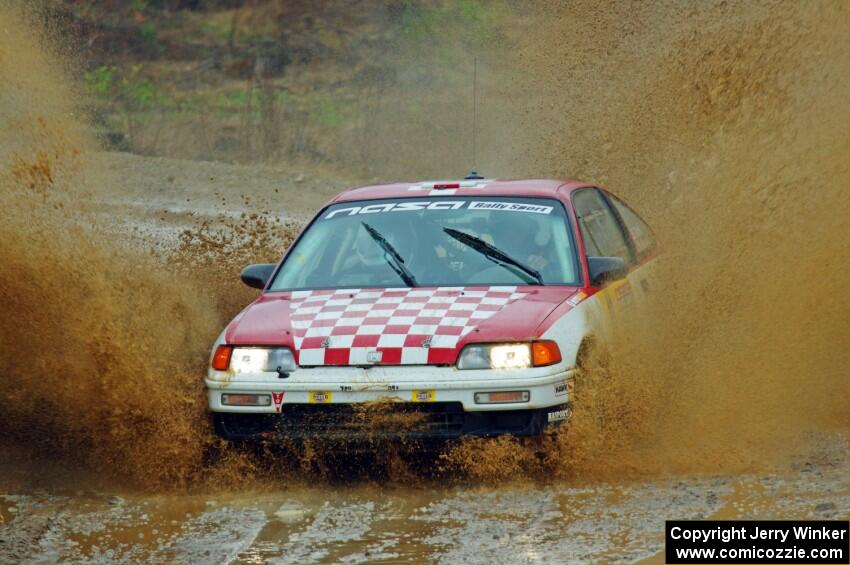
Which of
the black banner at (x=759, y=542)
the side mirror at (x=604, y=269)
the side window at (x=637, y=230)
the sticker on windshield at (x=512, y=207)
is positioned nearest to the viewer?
the black banner at (x=759, y=542)

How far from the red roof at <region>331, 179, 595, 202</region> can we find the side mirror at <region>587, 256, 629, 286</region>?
0.65 metres

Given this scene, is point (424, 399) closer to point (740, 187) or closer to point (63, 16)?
point (740, 187)

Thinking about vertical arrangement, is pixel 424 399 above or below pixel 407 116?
below

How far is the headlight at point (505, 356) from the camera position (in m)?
6.08

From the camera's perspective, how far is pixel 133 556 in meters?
5.20

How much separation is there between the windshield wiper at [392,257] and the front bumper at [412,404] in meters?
0.99

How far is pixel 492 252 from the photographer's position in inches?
281

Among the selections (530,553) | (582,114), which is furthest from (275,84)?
(530,553)

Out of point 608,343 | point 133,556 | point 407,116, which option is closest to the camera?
point 133,556

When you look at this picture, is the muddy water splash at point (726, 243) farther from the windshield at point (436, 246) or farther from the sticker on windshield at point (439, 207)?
the sticker on windshield at point (439, 207)

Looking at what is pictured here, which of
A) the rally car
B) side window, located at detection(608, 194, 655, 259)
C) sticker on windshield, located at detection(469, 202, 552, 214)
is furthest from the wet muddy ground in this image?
side window, located at detection(608, 194, 655, 259)

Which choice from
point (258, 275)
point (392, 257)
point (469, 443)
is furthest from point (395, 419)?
point (258, 275)

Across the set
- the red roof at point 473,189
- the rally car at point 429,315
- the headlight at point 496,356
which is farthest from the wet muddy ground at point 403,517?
the red roof at point 473,189

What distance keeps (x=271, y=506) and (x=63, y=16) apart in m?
25.5
